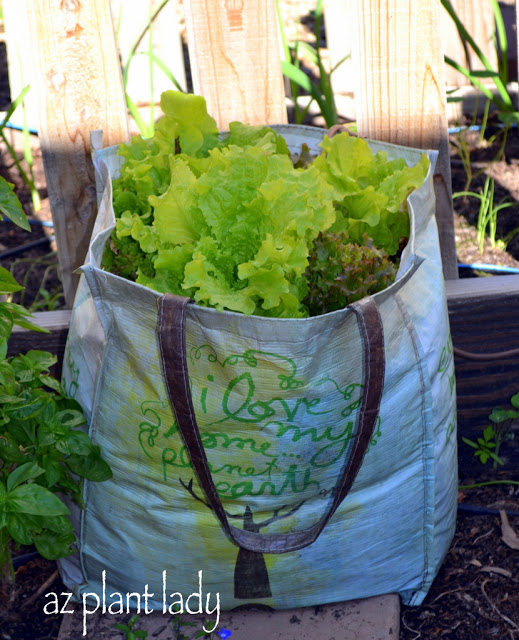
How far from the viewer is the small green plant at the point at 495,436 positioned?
1.82 meters

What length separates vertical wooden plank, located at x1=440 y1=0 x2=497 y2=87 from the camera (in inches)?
111

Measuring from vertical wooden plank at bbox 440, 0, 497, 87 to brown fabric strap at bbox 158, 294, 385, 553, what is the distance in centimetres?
197

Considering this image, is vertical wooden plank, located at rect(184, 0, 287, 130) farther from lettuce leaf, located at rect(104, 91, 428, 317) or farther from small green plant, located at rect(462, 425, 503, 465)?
small green plant, located at rect(462, 425, 503, 465)

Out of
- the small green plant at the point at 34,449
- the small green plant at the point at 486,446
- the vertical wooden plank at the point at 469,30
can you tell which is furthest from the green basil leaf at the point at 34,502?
the vertical wooden plank at the point at 469,30

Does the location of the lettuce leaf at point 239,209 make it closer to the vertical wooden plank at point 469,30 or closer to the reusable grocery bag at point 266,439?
the reusable grocery bag at point 266,439

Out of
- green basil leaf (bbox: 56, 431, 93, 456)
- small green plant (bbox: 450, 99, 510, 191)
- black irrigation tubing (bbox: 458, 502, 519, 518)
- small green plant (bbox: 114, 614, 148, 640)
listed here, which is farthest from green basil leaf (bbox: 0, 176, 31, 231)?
small green plant (bbox: 450, 99, 510, 191)

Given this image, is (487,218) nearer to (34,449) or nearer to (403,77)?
(403,77)

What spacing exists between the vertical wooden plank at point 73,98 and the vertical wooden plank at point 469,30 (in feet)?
5.26

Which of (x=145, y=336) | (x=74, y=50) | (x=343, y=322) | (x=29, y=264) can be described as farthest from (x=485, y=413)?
(x=29, y=264)

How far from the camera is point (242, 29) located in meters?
1.66

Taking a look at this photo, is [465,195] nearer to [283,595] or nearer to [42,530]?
[283,595]

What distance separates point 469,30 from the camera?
288cm

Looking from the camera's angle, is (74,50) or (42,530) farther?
(74,50)

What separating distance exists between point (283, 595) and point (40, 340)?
816mm
